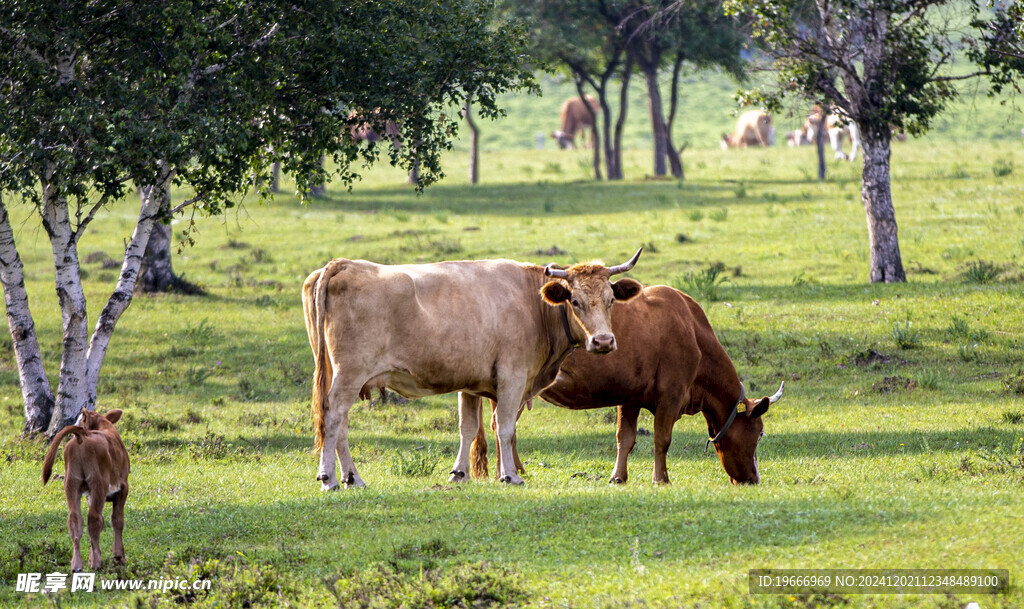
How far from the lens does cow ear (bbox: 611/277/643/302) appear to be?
10.9 metres

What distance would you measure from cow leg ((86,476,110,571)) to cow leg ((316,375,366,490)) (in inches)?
102

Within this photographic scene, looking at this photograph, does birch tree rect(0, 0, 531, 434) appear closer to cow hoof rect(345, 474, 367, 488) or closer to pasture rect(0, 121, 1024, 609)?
pasture rect(0, 121, 1024, 609)

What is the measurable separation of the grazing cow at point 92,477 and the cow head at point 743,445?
619 cm

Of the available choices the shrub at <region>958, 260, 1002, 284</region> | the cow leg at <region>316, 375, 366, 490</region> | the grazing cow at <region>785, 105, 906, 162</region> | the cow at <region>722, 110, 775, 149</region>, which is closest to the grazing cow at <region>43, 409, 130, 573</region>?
the cow leg at <region>316, 375, 366, 490</region>

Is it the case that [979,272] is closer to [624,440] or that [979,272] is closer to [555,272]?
[624,440]

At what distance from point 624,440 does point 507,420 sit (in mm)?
1563

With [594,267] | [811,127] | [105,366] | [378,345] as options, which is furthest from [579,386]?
[811,127]

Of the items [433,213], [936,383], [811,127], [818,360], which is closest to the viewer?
[936,383]

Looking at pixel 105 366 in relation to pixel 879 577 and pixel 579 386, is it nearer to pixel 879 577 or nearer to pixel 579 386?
pixel 579 386

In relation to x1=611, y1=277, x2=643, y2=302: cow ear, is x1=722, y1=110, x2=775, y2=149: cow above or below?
above

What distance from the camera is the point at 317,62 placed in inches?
530

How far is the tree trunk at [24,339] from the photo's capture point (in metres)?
14.2

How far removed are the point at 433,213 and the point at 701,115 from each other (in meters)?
53.1

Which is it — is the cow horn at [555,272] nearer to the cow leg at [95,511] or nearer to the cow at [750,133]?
the cow leg at [95,511]
